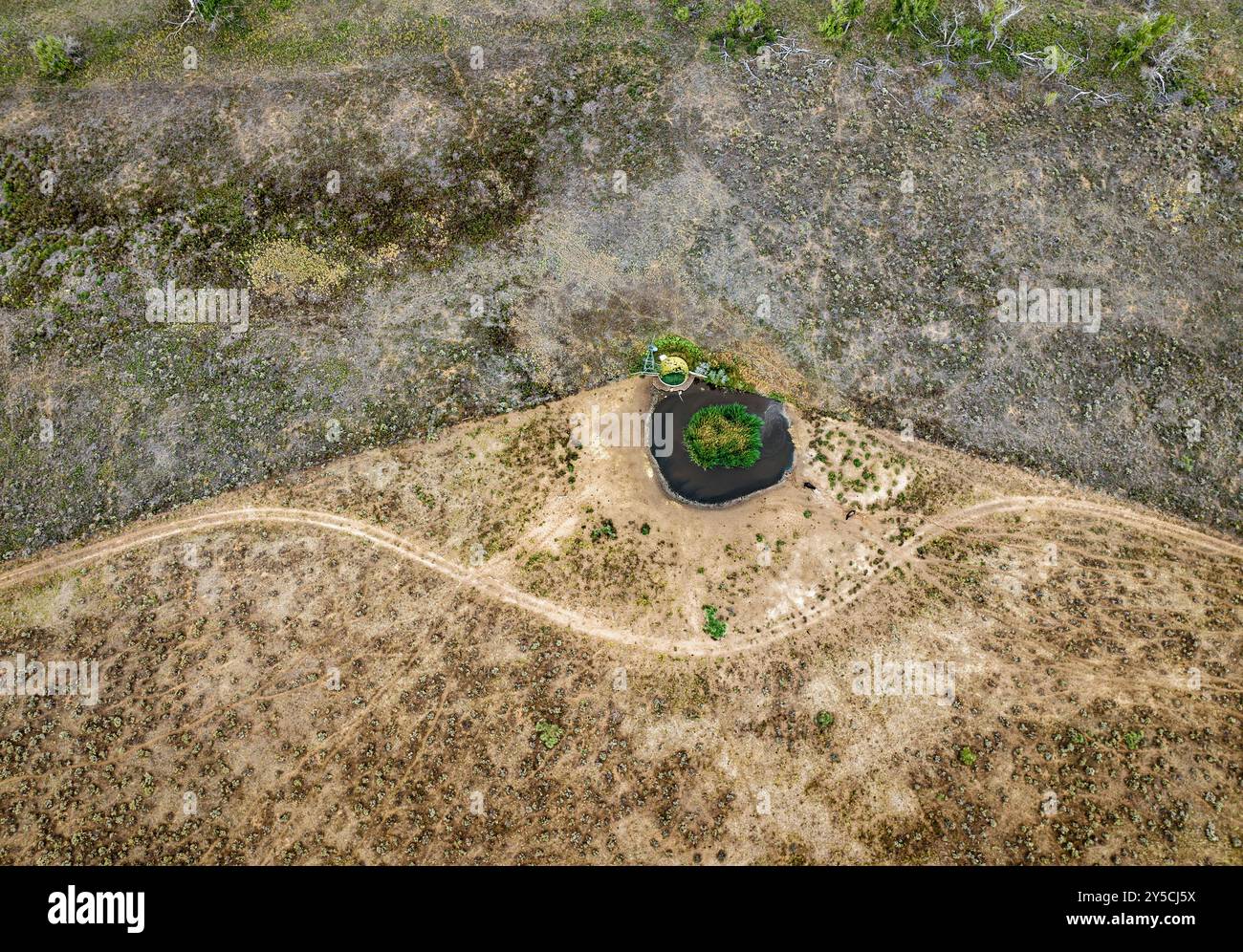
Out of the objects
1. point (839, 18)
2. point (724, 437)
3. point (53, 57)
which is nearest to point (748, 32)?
point (839, 18)

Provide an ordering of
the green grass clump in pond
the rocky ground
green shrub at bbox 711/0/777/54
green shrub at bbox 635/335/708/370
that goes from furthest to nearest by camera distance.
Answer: green shrub at bbox 711/0/777/54
green shrub at bbox 635/335/708/370
the rocky ground
the green grass clump in pond

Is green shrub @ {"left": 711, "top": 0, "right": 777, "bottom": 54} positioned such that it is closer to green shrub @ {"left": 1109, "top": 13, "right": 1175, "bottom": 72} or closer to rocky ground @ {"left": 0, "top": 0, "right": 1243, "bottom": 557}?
rocky ground @ {"left": 0, "top": 0, "right": 1243, "bottom": 557}

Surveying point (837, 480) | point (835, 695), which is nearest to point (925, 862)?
point (835, 695)

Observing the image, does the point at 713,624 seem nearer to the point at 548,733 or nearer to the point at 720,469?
the point at 720,469

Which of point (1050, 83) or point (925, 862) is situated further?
point (1050, 83)

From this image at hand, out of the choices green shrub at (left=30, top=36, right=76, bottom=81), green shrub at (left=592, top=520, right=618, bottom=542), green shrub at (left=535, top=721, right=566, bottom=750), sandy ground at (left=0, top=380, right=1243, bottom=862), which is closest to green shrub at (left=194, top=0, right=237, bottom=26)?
green shrub at (left=30, top=36, right=76, bottom=81)

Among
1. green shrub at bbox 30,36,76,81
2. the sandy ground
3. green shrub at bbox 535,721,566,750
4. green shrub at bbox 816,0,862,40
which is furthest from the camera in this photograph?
green shrub at bbox 816,0,862,40
